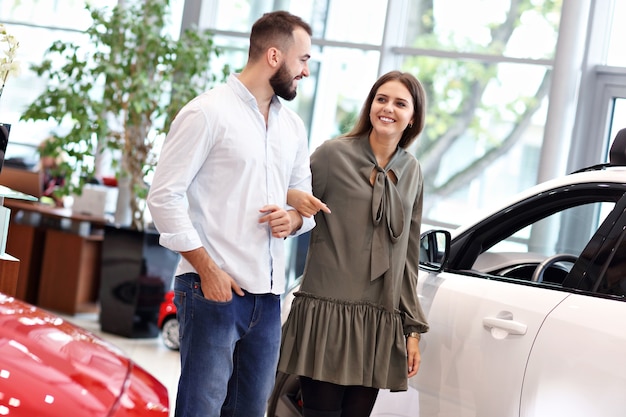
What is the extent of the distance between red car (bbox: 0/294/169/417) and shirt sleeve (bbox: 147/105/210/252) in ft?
1.66

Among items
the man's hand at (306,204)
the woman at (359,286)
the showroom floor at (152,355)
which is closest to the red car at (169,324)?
the showroom floor at (152,355)

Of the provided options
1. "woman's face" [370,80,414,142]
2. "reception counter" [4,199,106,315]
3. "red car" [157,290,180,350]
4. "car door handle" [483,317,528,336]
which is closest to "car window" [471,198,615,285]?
"car door handle" [483,317,528,336]

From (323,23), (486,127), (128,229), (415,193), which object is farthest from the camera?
(323,23)

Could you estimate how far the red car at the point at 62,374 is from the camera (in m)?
1.48

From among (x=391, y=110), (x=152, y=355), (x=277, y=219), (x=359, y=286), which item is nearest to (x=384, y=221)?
(x=359, y=286)

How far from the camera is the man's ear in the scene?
2584 mm

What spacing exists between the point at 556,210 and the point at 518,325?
496mm

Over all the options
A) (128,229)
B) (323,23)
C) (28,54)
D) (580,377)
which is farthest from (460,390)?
(28,54)

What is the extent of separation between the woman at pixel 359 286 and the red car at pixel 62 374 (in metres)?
1.05

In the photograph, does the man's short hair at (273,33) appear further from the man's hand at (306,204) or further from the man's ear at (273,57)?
the man's hand at (306,204)

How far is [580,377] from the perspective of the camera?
2375mm

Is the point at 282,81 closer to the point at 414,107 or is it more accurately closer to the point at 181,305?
the point at 414,107

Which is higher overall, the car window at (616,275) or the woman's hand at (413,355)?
the car window at (616,275)

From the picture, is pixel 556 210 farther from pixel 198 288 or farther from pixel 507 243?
pixel 198 288
